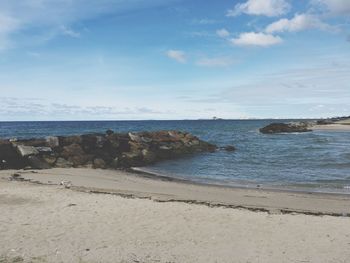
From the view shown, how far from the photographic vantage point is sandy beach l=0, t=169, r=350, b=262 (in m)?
8.31

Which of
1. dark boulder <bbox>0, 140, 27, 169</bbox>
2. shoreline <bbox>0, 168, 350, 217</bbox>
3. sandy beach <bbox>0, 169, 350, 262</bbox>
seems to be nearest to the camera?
sandy beach <bbox>0, 169, 350, 262</bbox>

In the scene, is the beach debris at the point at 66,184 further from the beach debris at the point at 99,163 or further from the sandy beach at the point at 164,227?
the beach debris at the point at 99,163

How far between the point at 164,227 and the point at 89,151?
58.0 ft

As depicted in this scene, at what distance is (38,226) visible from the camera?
33.0ft

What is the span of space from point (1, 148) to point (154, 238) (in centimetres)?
1596

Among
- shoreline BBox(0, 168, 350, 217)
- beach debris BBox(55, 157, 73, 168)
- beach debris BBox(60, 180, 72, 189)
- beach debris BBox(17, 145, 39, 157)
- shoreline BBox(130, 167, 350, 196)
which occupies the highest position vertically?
beach debris BBox(17, 145, 39, 157)

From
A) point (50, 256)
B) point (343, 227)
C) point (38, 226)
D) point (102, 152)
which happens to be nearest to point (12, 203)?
point (38, 226)

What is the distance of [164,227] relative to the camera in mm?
10156

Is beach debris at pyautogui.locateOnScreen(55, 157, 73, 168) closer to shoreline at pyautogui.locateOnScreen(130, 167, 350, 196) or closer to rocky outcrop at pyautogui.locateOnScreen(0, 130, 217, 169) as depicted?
rocky outcrop at pyautogui.locateOnScreen(0, 130, 217, 169)

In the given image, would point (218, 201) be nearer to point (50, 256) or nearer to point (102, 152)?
point (50, 256)

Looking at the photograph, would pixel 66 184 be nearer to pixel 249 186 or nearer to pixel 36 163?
pixel 36 163

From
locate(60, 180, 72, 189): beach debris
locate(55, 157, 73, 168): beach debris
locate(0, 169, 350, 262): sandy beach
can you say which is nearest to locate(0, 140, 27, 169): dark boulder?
locate(55, 157, 73, 168): beach debris

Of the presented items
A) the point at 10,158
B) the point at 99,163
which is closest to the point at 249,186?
the point at 99,163

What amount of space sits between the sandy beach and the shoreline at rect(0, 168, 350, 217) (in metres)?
0.07
